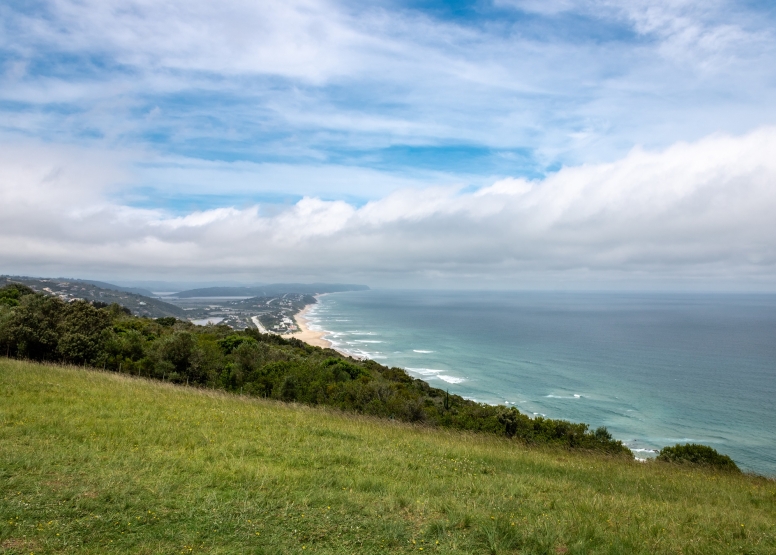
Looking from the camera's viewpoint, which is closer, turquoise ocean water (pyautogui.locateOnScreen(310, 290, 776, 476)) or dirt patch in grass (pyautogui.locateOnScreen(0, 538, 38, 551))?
dirt patch in grass (pyautogui.locateOnScreen(0, 538, 38, 551))

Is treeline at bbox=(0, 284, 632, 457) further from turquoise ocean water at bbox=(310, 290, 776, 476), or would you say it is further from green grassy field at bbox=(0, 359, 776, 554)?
turquoise ocean water at bbox=(310, 290, 776, 476)

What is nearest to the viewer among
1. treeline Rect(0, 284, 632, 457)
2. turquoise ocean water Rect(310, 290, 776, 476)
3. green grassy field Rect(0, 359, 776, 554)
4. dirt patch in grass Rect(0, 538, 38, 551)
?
dirt patch in grass Rect(0, 538, 38, 551)

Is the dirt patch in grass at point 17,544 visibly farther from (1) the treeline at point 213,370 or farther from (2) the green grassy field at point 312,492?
(1) the treeline at point 213,370

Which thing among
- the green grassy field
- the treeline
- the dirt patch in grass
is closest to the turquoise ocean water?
the treeline

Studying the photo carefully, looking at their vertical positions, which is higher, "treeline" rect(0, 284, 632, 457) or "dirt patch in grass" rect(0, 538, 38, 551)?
"dirt patch in grass" rect(0, 538, 38, 551)

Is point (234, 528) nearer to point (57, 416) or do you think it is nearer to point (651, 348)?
point (57, 416)

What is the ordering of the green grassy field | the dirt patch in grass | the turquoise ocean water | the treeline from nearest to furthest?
1. the dirt patch in grass
2. the green grassy field
3. the treeline
4. the turquoise ocean water

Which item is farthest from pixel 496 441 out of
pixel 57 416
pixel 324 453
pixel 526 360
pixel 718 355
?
pixel 718 355

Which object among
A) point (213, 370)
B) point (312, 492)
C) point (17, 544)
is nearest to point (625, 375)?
point (213, 370)

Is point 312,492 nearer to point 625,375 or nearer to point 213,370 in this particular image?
point 213,370
